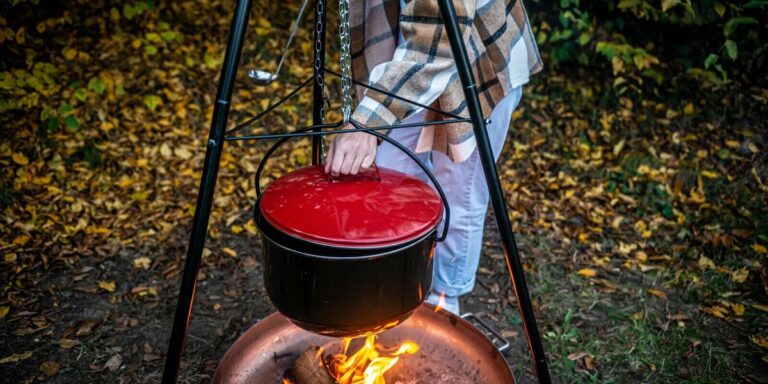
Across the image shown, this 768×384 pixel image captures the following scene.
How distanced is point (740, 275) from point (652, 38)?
2533 mm

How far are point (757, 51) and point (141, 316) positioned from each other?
16.8 ft

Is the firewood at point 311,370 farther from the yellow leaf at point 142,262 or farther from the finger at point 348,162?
the yellow leaf at point 142,262

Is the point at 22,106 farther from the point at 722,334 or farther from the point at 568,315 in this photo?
the point at 722,334

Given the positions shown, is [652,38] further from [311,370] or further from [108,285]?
[108,285]

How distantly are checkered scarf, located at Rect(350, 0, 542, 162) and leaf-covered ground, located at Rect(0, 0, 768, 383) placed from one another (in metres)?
1.48

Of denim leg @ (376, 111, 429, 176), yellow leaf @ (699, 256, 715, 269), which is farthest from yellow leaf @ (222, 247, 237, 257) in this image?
yellow leaf @ (699, 256, 715, 269)

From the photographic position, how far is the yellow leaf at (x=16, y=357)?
2.62 meters

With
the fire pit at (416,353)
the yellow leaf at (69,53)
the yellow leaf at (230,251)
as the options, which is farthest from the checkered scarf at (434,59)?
the yellow leaf at (69,53)

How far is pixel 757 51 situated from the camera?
4.48 m

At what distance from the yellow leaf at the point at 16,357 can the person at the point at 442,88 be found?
2023mm

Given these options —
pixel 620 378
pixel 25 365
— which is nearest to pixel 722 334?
pixel 620 378

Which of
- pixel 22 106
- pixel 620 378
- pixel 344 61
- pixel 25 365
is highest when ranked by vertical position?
pixel 344 61

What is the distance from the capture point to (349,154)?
1.66 metres

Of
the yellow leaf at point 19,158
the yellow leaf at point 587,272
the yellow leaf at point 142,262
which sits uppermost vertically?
the yellow leaf at point 19,158
